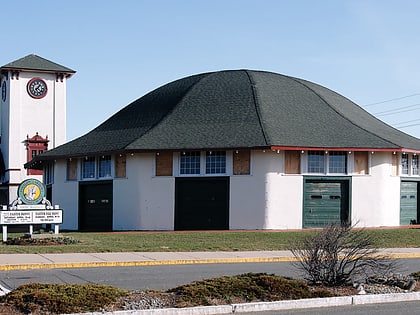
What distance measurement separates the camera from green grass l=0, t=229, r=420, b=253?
2234cm

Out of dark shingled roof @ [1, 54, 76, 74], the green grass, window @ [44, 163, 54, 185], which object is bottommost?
the green grass

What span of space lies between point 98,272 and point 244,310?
6719 millimetres

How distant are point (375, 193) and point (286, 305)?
23.7 meters

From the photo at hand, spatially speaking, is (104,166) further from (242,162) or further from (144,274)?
(144,274)

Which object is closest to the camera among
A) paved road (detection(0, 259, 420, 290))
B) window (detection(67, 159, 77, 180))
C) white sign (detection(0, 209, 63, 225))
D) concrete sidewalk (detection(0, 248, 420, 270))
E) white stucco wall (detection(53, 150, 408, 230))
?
paved road (detection(0, 259, 420, 290))

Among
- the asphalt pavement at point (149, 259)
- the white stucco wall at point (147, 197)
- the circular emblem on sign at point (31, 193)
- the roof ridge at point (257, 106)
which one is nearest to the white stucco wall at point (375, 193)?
the roof ridge at point (257, 106)

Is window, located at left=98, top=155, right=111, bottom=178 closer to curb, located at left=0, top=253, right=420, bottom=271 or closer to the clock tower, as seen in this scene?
curb, located at left=0, top=253, right=420, bottom=271

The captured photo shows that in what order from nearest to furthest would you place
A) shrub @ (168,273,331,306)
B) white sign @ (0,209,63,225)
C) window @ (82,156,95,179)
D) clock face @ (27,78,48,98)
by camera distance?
shrub @ (168,273,331,306) < white sign @ (0,209,63,225) < window @ (82,156,95,179) < clock face @ (27,78,48,98)

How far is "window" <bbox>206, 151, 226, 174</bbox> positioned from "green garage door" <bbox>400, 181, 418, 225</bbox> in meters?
9.16

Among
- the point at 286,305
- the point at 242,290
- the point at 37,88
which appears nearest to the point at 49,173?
the point at 37,88

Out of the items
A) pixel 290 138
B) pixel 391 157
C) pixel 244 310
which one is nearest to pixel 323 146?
pixel 290 138

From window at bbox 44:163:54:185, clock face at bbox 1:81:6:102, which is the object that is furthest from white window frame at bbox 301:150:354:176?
clock face at bbox 1:81:6:102

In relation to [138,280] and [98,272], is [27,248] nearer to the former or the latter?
[98,272]

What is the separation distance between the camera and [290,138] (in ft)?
108
